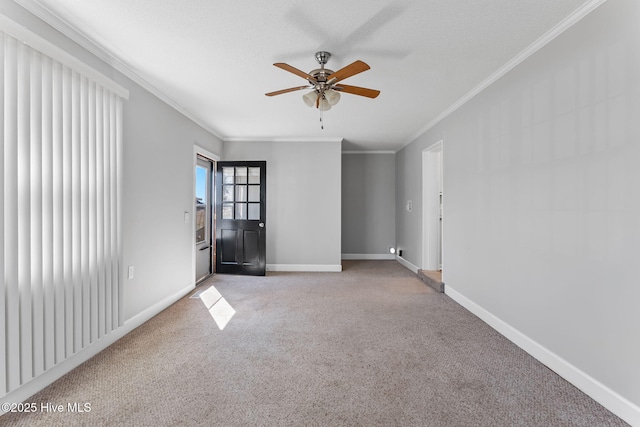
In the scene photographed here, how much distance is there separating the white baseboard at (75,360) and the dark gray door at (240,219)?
1821mm

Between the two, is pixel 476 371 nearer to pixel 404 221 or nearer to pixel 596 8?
pixel 596 8

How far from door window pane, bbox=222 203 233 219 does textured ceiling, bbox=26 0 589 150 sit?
1.95m

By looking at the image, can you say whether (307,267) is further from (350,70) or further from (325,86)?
(350,70)

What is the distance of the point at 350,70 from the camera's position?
2250mm

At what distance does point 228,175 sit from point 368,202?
3.15 meters

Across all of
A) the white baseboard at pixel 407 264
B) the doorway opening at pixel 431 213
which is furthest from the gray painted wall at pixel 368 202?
the doorway opening at pixel 431 213

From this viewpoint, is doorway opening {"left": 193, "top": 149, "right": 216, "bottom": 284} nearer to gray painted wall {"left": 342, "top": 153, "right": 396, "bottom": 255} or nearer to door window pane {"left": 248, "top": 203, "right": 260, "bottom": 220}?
door window pane {"left": 248, "top": 203, "right": 260, "bottom": 220}

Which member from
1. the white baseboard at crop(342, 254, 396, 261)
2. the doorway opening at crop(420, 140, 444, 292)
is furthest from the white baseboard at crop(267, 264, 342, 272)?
the doorway opening at crop(420, 140, 444, 292)

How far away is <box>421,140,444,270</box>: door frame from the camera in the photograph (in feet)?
16.4

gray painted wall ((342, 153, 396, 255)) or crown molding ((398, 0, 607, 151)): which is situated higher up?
crown molding ((398, 0, 607, 151))

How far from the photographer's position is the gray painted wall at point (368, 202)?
679 centimetres

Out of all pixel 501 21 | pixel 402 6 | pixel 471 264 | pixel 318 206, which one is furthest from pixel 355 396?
pixel 318 206

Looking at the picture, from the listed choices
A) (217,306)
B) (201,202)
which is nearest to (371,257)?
(201,202)

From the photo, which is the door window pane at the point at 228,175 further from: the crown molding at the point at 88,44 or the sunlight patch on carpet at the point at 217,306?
the sunlight patch on carpet at the point at 217,306
